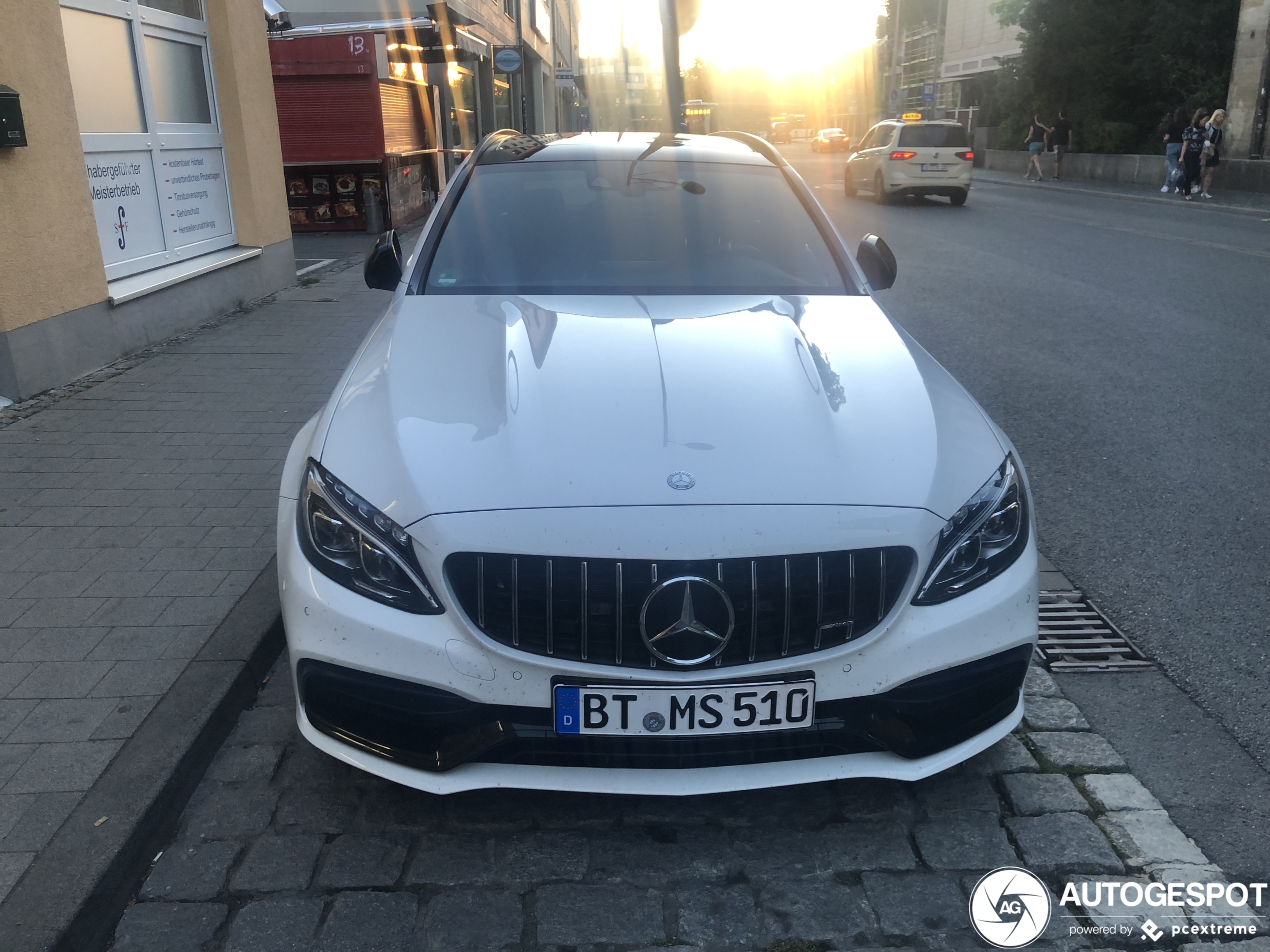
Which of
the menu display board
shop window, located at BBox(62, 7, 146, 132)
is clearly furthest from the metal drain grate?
the menu display board

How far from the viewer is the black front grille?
2.31 m

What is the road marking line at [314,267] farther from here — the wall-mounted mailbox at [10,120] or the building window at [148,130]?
the wall-mounted mailbox at [10,120]

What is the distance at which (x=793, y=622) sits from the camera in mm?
2354

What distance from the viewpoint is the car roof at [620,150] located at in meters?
4.46

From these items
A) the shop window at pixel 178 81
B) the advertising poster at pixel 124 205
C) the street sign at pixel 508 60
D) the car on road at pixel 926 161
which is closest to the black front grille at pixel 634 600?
the advertising poster at pixel 124 205

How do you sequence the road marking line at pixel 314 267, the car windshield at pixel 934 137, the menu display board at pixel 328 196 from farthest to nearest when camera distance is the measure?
1. the car windshield at pixel 934 137
2. the menu display board at pixel 328 196
3. the road marking line at pixel 314 267

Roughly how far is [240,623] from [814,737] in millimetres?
2027

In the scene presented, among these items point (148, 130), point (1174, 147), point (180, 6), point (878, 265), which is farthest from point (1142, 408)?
point (1174, 147)

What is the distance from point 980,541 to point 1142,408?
14.8 ft

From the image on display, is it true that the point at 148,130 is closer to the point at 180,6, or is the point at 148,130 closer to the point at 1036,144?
the point at 180,6

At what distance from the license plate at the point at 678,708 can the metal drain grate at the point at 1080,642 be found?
58.7 inches

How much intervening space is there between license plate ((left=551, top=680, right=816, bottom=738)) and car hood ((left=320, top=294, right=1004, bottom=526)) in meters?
0.41

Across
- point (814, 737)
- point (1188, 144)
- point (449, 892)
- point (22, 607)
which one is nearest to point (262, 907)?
point (449, 892)

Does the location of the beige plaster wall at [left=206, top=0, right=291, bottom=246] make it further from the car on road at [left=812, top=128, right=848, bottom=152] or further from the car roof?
the car on road at [left=812, top=128, right=848, bottom=152]
